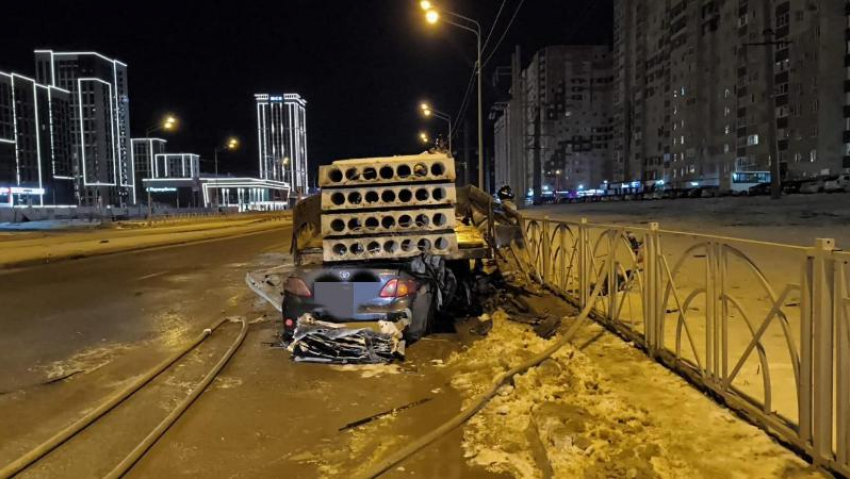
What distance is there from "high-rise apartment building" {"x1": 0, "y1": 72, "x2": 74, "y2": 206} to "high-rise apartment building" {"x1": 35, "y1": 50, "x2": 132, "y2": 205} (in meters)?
2.44

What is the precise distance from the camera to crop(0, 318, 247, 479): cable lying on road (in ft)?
14.0

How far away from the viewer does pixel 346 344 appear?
7.09 m

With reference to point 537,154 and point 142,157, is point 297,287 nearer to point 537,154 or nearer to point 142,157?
point 537,154

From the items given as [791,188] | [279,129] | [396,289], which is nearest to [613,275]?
[396,289]

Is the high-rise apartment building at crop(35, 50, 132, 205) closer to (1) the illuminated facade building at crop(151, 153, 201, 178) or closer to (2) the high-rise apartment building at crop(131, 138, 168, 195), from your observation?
(2) the high-rise apartment building at crop(131, 138, 168, 195)

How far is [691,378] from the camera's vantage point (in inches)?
226

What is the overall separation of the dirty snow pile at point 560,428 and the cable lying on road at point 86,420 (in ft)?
9.68

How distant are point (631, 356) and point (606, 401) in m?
1.73

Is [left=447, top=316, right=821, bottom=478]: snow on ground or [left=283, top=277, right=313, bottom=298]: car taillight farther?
[left=283, top=277, right=313, bottom=298]: car taillight

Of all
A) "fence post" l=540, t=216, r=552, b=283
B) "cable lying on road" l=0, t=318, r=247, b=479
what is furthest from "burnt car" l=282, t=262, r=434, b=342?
"fence post" l=540, t=216, r=552, b=283

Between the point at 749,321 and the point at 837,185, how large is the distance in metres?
42.2

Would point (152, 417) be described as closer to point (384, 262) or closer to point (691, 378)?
point (384, 262)

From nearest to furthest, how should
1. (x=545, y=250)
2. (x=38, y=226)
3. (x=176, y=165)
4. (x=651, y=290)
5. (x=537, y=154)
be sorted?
(x=651, y=290), (x=545, y=250), (x=38, y=226), (x=537, y=154), (x=176, y=165)

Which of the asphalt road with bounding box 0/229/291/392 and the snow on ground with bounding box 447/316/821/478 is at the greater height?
the asphalt road with bounding box 0/229/291/392
